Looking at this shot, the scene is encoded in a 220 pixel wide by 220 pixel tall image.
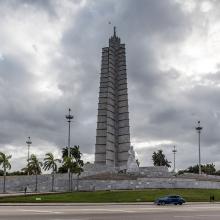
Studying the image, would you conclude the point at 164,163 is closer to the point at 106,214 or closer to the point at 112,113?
the point at 112,113

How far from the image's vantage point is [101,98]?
366ft

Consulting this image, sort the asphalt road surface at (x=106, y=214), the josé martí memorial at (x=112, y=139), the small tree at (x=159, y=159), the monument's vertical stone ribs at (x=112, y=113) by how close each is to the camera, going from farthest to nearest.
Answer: the small tree at (x=159, y=159)
the monument's vertical stone ribs at (x=112, y=113)
the josé martí memorial at (x=112, y=139)
the asphalt road surface at (x=106, y=214)

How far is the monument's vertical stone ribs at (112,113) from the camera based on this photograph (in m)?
108

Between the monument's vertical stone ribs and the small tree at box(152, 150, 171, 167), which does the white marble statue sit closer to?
the monument's vertical stone ribs

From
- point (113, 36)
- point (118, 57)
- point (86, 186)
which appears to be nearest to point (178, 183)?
point (86, 186)

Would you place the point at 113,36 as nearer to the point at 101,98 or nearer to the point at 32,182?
the point at 101,98

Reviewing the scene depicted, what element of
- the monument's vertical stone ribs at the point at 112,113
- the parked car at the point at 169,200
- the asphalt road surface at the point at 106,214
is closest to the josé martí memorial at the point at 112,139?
the monument's vertical stone ribs at the point at 112,113

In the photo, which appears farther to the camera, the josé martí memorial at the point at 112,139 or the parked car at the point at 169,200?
the josé martí memorial at the point at 112,139

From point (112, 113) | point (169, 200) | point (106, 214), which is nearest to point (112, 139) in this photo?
→ point (112, 113)

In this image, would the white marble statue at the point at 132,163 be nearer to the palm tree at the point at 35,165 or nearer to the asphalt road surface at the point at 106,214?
the palm tree at the point at 35,165

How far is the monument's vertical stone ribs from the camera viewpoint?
107875 millimetres

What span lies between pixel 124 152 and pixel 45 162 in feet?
94.4

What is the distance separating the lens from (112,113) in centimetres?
11194

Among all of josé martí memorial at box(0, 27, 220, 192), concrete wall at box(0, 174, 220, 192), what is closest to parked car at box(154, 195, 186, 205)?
concrete wall at box(0, 174, 220, 192)
